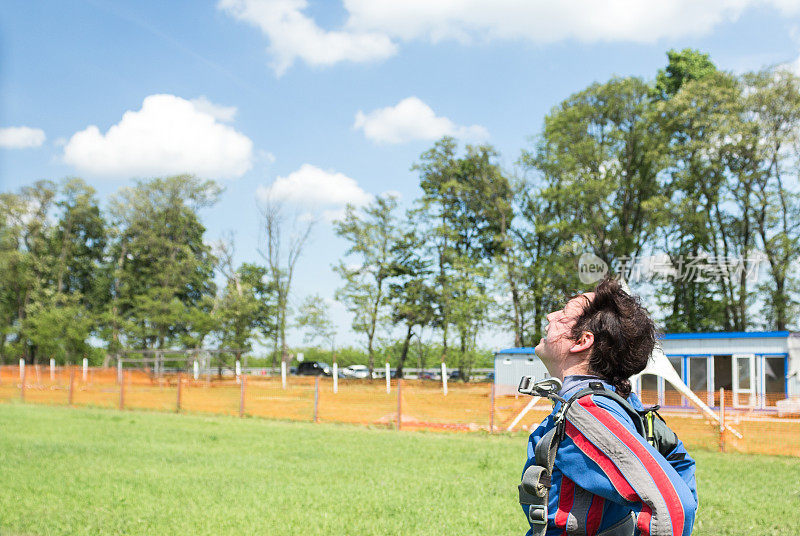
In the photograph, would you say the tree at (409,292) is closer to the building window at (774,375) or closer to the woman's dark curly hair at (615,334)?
the building window at (774,375)

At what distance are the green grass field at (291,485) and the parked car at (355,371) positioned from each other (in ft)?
125

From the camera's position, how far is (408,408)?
18562 millimetres

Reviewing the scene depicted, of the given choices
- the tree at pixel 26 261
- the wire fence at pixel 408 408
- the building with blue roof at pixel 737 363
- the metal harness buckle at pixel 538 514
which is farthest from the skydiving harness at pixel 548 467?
the tree at pixel 26 261

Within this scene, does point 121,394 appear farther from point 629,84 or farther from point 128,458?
point 629,84

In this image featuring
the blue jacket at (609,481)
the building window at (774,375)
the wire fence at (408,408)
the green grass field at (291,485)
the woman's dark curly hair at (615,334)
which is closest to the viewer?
the blue jacket at (609,481)

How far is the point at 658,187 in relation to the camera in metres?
37.0

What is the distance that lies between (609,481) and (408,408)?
1716cm

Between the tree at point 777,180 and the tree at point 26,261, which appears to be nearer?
the tree at point 777,180

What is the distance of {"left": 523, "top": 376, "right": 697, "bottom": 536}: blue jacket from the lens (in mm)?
1680

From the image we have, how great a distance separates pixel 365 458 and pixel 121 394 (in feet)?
48.5

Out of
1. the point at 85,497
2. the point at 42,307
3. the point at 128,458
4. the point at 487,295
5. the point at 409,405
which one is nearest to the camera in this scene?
the point at 85,497

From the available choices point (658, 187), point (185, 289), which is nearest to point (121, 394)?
point (658, 187)

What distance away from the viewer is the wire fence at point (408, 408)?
14461 millimetres

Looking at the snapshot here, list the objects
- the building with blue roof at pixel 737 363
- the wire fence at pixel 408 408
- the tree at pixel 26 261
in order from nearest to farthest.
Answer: the wire fence at pixel 408 408 < the building with blue roof at pixel 737 363 < the tree at pixel 26 261
